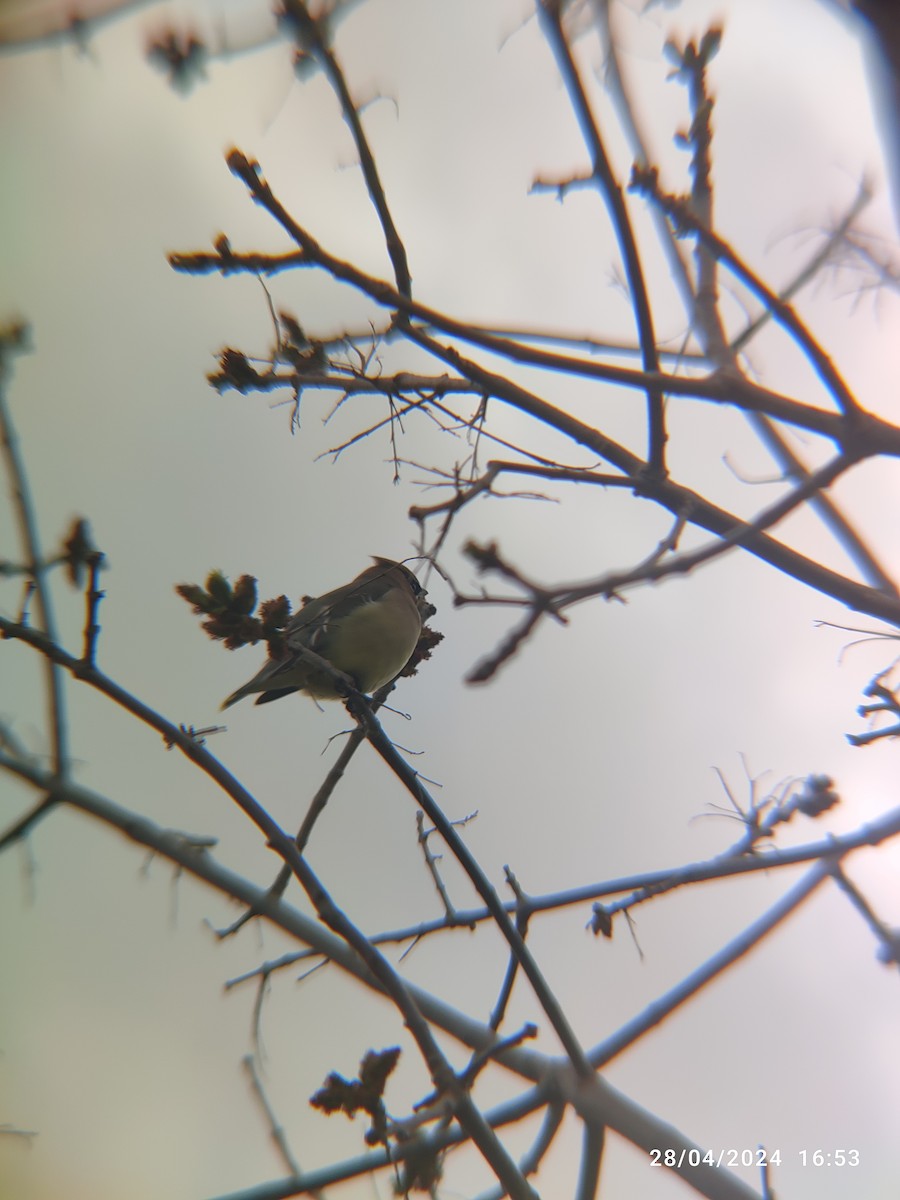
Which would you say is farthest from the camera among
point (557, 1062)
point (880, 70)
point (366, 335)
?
point (366, 335)

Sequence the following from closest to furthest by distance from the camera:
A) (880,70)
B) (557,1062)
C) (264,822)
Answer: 1. (880,70)
2. (264,822)
3. (557,1062)

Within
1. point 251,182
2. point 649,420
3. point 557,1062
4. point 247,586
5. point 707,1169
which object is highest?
point 251,182

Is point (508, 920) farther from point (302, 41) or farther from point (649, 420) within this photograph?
point (302, 41)

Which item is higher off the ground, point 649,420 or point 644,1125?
point 649,420

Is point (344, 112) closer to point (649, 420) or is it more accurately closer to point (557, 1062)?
point (649, 420)

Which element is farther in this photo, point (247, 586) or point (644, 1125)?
point (644, 1125)

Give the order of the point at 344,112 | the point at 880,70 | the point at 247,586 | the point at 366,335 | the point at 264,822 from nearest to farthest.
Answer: the point at 880,70
the point at 247,586
the point at 344,112
the point at 264,822
the point at 366,335

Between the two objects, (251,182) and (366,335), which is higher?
(366,335)

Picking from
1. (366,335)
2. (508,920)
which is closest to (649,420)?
(366,335)

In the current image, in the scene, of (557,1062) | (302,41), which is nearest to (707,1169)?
(557,1062)
